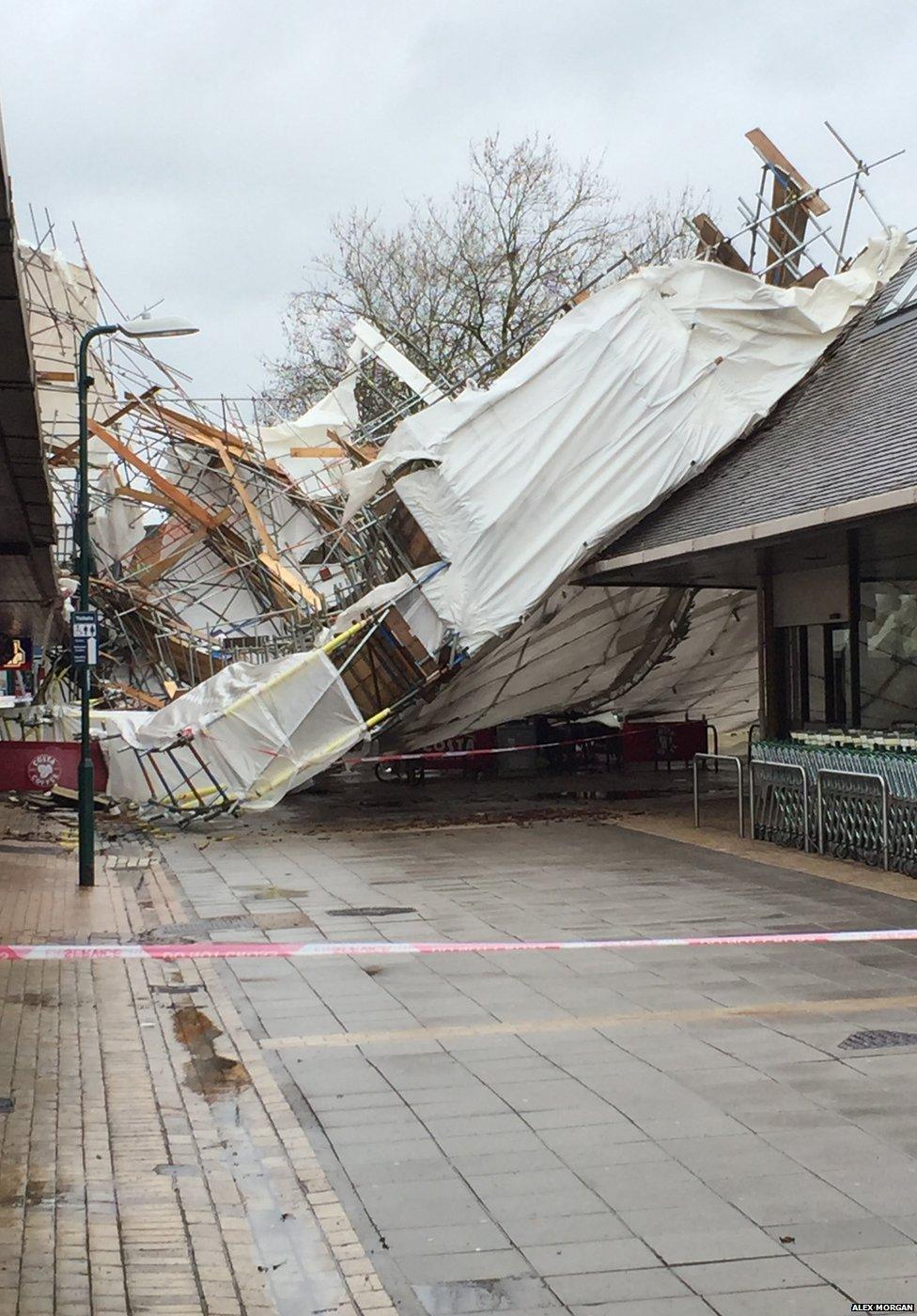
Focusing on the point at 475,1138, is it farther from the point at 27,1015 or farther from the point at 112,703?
the point at 112,703

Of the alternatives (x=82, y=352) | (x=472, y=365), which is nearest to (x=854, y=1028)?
(x=82, y=352)

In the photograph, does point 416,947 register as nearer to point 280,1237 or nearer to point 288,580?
point 280,1237

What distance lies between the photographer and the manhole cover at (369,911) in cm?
1305

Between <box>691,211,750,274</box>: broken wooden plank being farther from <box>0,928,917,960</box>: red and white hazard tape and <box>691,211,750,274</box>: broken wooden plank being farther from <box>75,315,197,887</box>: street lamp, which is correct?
<box>0,928,917,960</box>: red and white hazard tape

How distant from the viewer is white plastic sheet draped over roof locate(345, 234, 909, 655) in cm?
1998

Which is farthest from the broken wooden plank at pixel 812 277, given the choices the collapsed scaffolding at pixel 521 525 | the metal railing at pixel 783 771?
the metal railing at pixel 783 771

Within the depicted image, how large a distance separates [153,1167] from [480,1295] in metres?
1.99

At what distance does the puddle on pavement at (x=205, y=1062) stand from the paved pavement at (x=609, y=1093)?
0.84 feet

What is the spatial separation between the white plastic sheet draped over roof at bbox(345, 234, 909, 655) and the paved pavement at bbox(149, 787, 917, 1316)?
7.02 m

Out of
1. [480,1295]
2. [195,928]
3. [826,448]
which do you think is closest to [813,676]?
[826,448]

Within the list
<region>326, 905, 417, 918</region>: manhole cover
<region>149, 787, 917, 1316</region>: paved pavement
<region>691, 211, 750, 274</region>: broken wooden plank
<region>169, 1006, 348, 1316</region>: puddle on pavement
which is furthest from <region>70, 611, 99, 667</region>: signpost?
<region>691, 211, 750, 274</region>: broken wooden plank

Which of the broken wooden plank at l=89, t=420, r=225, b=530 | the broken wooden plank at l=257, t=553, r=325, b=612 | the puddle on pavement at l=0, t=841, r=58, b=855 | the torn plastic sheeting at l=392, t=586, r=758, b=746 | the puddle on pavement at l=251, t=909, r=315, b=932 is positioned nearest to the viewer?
the puddle on pavement at l=251, t=909, r=315, b=932

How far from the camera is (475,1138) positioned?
6.72 m

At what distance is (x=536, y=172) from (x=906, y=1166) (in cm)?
3575
